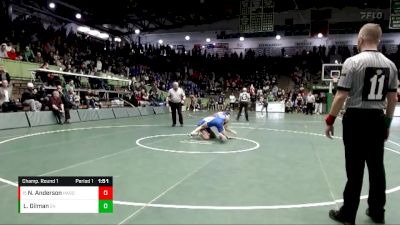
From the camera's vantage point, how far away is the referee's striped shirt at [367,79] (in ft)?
11.0

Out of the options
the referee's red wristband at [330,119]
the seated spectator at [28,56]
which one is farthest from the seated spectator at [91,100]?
the referee's red wristband at [330,119]

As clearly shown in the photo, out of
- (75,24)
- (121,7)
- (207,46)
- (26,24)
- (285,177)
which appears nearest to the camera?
(285,177)

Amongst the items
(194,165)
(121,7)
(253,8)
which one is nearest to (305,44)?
(121,7)

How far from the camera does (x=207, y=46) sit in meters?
43.4

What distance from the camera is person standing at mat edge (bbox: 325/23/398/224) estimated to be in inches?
133

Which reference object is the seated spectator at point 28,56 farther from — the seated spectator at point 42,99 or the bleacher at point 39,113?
the seated spectator at point 42,99

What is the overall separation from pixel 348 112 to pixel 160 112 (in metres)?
21.1

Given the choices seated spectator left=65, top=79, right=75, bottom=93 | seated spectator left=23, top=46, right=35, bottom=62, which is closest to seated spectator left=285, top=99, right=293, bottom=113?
seated spectator left=65, top=79, right=75, bottom=93

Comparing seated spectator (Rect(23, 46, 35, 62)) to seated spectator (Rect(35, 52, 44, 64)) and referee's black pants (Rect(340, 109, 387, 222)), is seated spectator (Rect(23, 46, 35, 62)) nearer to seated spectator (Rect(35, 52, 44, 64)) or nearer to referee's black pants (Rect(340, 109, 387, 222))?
seated spectator (Rect(35, 52, 44, 64))

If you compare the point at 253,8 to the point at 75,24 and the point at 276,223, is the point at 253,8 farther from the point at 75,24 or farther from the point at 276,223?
the point at 75,24

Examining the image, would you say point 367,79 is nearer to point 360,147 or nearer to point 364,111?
point 364,111

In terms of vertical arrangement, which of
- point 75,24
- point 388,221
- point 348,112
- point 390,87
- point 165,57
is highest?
point 75,24
